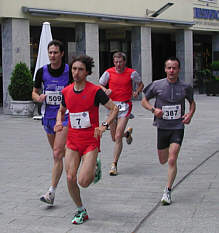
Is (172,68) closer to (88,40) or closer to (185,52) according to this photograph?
(88,40)

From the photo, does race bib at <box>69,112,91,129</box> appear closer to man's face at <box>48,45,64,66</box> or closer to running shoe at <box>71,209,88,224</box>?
running shoe at <box>71,209,88,224</box>

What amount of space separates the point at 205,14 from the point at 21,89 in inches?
573

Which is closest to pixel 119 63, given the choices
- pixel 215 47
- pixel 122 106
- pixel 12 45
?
pixel 122 106

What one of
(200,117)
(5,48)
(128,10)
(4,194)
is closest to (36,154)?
(4,194)

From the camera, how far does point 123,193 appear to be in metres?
6.85

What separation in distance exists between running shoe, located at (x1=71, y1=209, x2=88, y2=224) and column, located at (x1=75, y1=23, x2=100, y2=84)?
1559 centimetres

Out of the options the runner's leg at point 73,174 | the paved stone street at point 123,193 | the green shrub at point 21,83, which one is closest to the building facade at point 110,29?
the green shrub at point 21,83

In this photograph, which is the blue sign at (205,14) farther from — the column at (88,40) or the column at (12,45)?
the column at (12,45)

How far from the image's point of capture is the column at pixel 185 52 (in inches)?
1054

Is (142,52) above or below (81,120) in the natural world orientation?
above

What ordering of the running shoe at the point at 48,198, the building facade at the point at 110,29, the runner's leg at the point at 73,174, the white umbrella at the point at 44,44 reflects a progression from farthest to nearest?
the building facade at the point at 110,29 < the white umbrella at the point at 44,44 < the running shoe at the point at 48,198 < the runner's leg at the point at 73,174

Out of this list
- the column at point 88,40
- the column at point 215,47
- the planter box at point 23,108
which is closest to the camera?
the planter box at point 23,108

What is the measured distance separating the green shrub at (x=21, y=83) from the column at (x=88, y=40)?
4.36 meters

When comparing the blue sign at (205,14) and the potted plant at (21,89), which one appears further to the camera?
the blue sign at (205,14)
